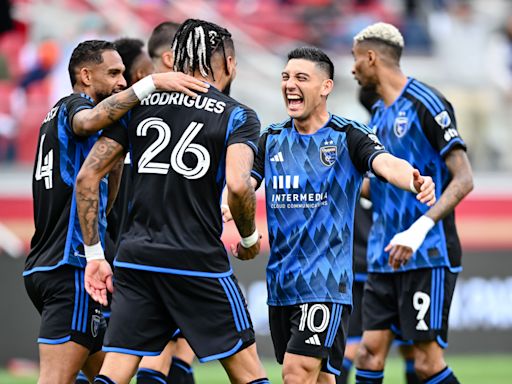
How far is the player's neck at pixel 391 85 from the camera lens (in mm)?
7805

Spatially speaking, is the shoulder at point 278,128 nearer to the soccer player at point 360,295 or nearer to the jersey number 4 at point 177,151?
the jersey number 4 at point 177,151

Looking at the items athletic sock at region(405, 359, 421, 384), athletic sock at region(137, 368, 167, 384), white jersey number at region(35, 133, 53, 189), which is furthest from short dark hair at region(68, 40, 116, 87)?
athletic sock at region(405, 359, 421, 384)

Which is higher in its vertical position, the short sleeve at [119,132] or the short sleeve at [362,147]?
the short sleeve at [362,147]

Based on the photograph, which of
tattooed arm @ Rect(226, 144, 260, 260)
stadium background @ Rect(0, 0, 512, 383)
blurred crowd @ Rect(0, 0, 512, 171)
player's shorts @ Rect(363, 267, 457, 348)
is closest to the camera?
tattooed arm @ Rect(226, 144, 260, 260)

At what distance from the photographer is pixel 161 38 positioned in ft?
26.9

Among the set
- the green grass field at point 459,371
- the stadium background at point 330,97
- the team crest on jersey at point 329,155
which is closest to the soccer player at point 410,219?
the team crest on jersey at point 329,155

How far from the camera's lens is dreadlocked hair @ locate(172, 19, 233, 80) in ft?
19.5

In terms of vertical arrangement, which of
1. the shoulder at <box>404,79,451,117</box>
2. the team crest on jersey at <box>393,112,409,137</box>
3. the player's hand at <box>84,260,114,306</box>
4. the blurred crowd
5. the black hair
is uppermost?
the blurred crowd

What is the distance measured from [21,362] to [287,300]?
643cm

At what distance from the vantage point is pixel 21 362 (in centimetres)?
1205

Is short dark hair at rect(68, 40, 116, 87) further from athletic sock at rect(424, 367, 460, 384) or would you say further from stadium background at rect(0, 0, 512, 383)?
stadium background at rect(0, 0, 512, 383)

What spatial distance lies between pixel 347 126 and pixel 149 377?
2263 mm

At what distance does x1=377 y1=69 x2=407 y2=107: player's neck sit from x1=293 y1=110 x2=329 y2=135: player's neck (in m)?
1.29

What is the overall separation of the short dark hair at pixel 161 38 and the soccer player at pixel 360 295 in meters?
1.67
